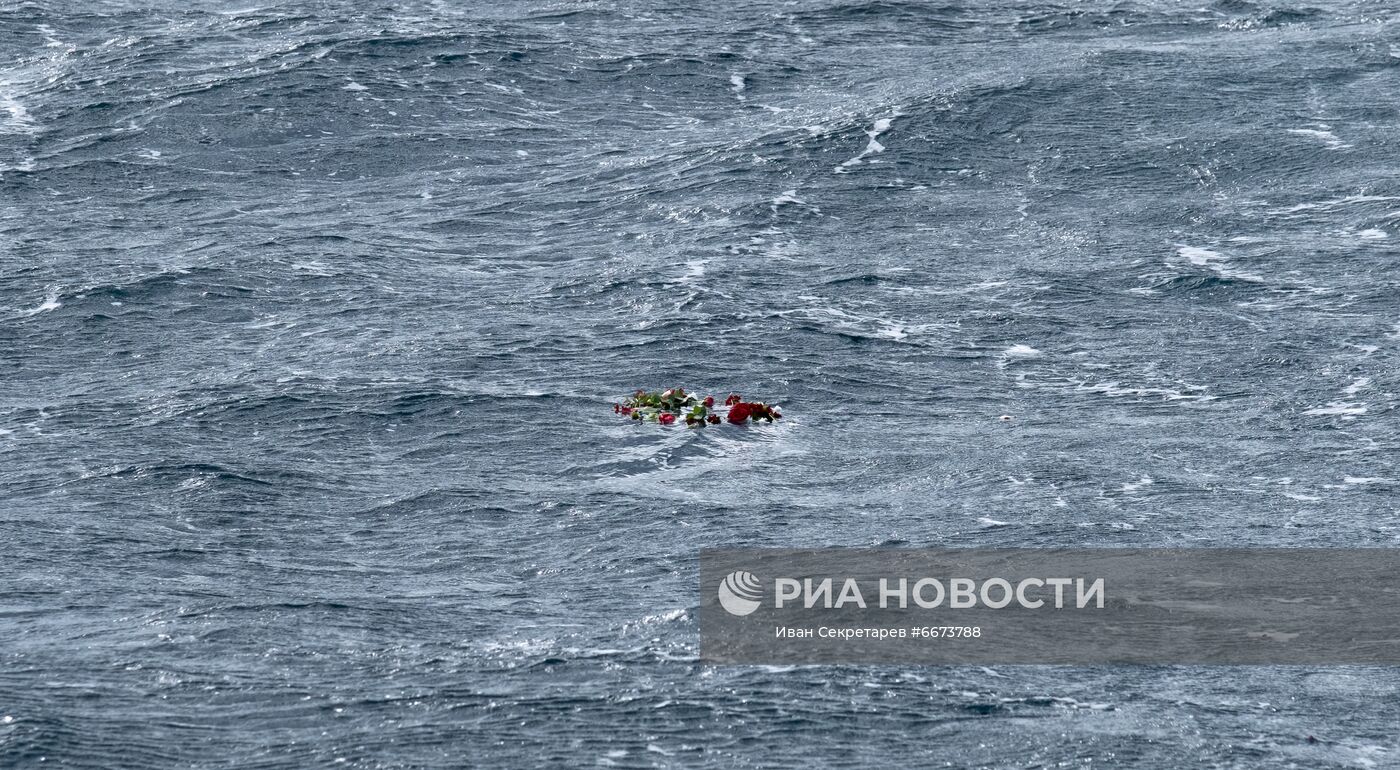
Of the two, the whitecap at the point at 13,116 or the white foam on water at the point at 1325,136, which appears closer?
the white foam on water at the point at 1325,136

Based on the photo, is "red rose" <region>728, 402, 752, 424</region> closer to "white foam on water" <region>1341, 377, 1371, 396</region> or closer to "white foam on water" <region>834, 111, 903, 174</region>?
"white foam on water" <region>1341, 377, 1371, 396</region>

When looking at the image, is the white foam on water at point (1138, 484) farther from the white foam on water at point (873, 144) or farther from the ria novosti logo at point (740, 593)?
the white foam on water at point (873, 144)

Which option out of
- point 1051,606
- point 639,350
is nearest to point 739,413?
point 639,350

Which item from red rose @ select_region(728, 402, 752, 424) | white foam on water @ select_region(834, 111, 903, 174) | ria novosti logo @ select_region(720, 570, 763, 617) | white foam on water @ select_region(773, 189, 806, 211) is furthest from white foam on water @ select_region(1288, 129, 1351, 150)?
ria novosti logo @ select_region(720, 570, 763, 617)

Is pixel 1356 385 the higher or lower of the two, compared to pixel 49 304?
lower

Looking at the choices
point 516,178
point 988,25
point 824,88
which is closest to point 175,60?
point 516,178

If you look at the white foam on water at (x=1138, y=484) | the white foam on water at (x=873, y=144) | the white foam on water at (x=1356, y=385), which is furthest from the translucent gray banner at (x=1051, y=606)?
the white foam on water at (x=873, y=144)

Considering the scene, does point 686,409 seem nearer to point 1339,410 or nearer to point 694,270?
point 694,270
